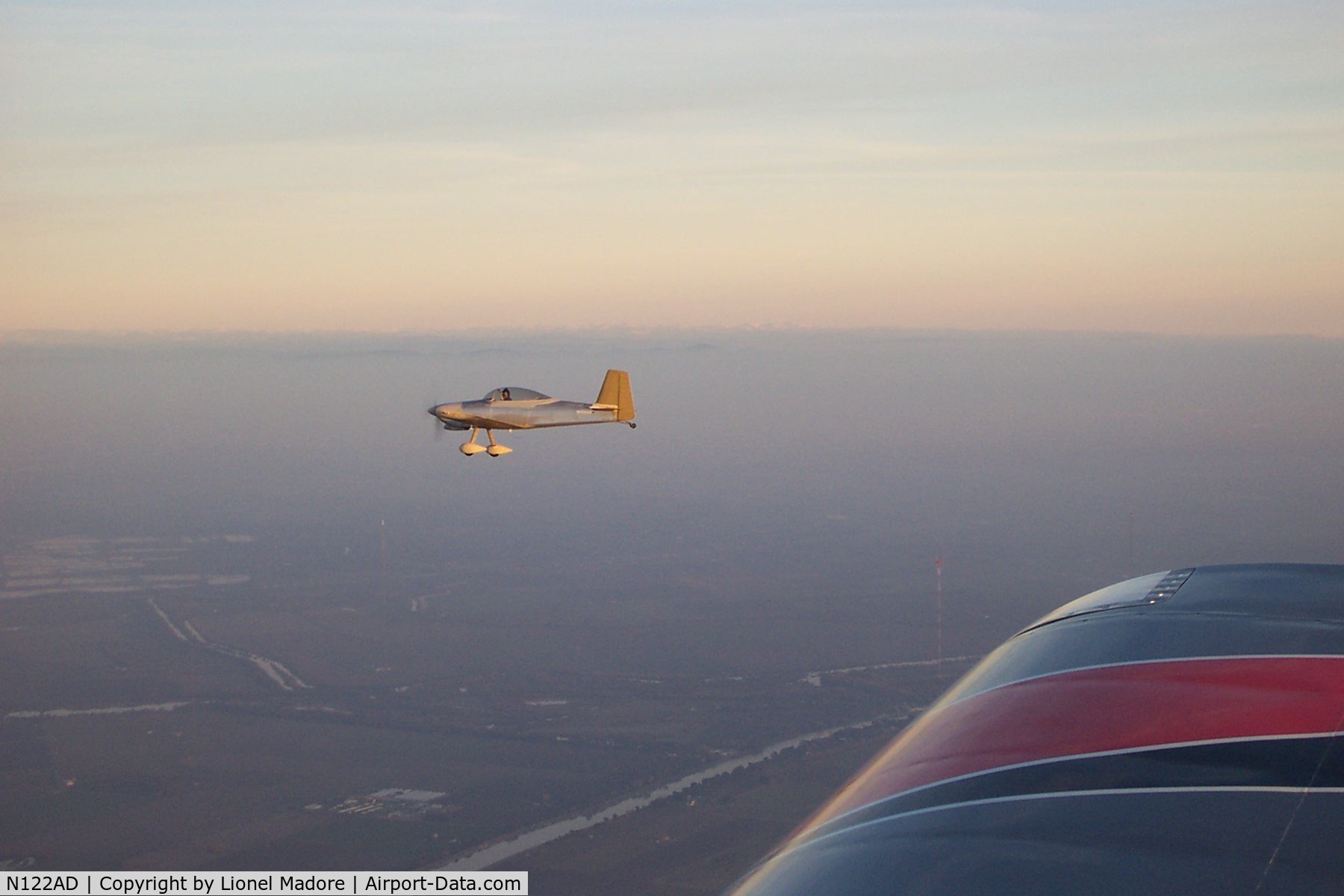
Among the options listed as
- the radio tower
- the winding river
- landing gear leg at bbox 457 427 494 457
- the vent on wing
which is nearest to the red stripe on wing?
the vent on wing

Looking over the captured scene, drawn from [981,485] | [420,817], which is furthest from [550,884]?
[981,485]

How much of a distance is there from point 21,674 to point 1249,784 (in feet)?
250

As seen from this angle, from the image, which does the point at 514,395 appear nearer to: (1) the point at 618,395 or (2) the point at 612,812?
(1) the point at 618,395

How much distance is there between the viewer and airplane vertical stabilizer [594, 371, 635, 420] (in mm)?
17031

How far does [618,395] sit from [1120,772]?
14.4 metres

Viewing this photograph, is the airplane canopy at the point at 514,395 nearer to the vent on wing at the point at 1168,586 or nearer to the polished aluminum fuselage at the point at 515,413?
the polished aluminum fuselage at the point at 515,413

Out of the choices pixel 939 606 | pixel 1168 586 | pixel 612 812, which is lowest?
pixel 612 812

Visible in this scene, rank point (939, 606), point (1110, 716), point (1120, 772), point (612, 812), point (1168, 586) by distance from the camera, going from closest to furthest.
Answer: point (1120, 772)
point (1110, 716)
point (1168, 586)
point (612, 812)
point (939, 606)

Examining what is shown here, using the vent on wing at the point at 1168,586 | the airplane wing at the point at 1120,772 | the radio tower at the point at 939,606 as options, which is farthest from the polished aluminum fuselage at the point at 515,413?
the radio tower at the point at 939,606

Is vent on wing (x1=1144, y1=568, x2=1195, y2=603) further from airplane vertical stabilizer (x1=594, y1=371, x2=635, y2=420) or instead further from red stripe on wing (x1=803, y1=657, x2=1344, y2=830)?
airplane vertical stabilizer (x1=594, y1=371, x2=635, y2=420)

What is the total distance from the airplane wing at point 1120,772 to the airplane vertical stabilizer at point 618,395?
12844 mm

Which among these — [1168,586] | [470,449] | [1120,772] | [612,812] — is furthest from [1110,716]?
[612,812]

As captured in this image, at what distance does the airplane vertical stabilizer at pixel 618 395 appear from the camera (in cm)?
Result: 1703

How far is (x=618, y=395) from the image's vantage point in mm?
17109
